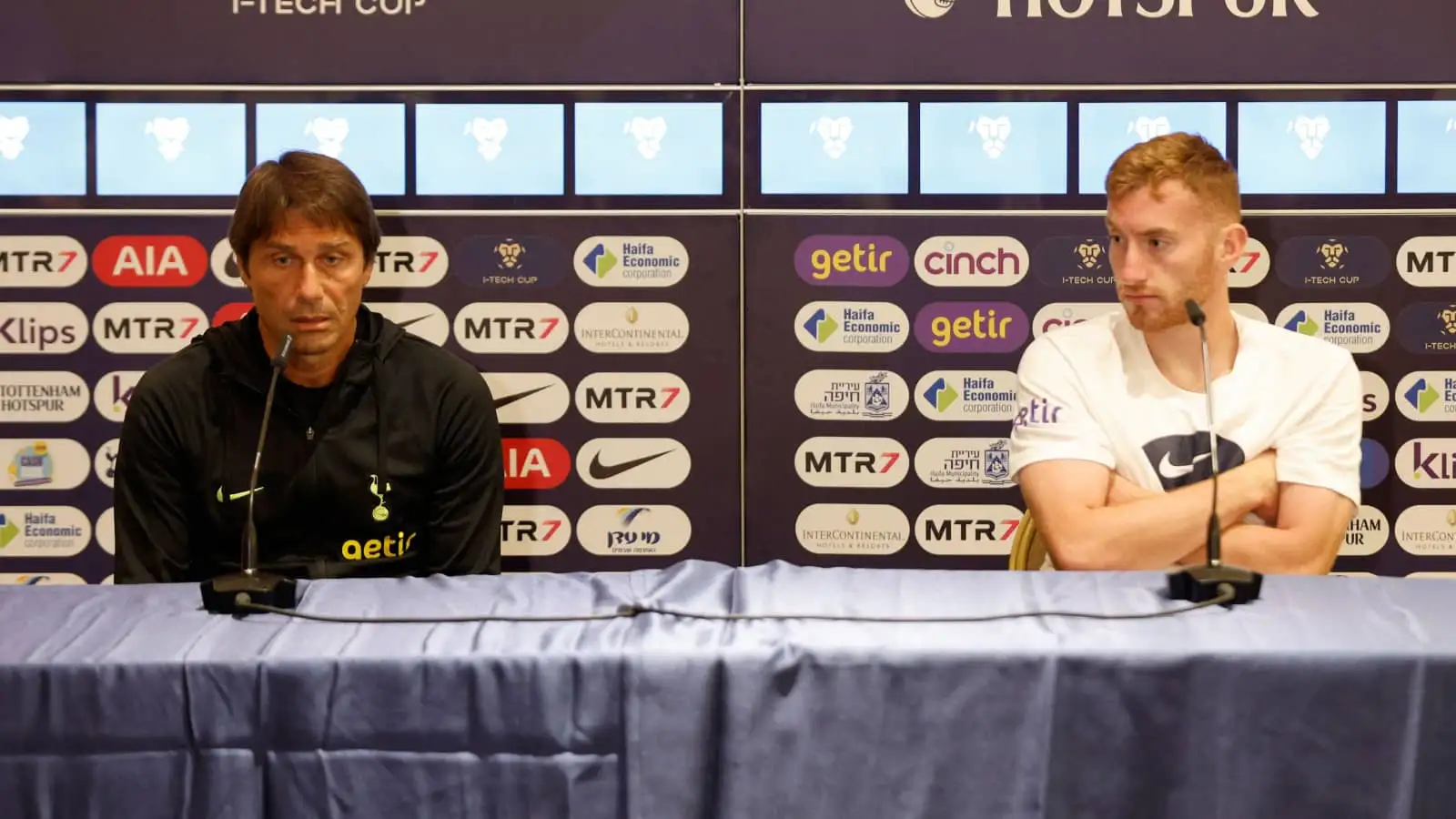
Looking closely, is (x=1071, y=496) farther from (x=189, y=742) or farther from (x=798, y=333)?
(x=189, y=742)

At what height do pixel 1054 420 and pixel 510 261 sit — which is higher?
pixel 510 261

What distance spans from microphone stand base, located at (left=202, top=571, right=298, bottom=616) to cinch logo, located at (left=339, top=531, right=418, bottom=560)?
0.87m

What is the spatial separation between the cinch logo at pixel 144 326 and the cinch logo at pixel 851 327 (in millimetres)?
1377

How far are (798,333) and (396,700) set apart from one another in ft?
6.08

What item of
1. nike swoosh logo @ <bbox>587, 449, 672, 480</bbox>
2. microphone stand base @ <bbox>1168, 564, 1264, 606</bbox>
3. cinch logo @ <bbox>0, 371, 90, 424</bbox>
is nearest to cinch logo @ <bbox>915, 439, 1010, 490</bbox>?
nike swoosh logo @ <bbox>587, 449, 672, 480</bbox>

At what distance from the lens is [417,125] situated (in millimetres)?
2812

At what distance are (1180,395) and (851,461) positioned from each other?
0.98m

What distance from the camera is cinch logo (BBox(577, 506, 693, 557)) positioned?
9.39 ft

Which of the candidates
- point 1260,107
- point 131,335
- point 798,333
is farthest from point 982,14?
point 131,335

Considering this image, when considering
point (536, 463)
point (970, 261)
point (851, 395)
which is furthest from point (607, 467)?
point (970, 261)

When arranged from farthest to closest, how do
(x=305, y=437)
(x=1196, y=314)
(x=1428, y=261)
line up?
(x=1428, y=261)
(x=305, y=437)
(x=1196, y=314)

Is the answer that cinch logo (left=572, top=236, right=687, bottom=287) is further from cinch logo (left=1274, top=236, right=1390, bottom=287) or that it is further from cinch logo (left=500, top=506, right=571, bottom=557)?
cinch logo (left=1274, top=236, right=1390, bottom=287)

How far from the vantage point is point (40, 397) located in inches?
113

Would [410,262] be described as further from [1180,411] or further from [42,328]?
[1180,411]
